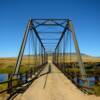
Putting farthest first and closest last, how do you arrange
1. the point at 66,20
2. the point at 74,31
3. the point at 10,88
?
the point at 66,20, the point at 74,31, the point at 10,88

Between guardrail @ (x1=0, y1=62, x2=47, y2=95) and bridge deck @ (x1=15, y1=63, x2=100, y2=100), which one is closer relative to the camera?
bridge deck @ (x1=15, y1=63, x2=100, y2=100)

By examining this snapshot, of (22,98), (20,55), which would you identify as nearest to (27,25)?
(20,55)

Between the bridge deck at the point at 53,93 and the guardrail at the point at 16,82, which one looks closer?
the bridge deck at the point at 53,93

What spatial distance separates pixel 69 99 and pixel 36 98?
1.81 metres

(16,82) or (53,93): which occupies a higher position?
(16,82)

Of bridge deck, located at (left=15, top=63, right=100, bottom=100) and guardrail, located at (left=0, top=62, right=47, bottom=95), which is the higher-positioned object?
guardrail, located at (left=0, top=62, right=47, bottom=95)

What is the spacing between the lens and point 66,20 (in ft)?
94.9

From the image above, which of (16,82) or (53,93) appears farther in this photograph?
(16,82)

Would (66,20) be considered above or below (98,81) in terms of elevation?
above

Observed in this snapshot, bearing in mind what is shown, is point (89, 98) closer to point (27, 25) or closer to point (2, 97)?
point (2, 97)

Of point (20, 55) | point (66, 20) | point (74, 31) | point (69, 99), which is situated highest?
point (66, 20)

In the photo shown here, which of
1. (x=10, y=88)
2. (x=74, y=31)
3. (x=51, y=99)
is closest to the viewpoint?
(x=51, y=99)

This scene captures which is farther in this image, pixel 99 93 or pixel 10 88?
pixel 99 93

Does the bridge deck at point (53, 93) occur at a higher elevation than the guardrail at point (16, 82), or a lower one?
lower
